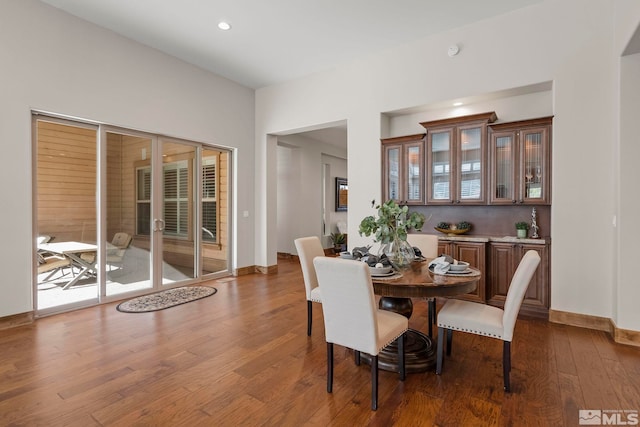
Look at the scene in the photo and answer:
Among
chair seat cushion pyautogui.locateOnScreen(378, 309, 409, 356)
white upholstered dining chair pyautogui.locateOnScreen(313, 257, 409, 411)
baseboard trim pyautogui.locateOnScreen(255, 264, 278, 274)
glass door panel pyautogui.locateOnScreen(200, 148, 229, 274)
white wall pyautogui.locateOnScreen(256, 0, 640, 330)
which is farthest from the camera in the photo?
baseboard trim pyautogui.locateOnScreen(255, 264, 278, 274)

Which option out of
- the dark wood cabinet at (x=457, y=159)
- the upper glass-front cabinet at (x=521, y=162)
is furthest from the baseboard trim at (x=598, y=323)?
the dark wood cabinet at (x=457, y=159)

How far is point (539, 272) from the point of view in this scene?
362cm

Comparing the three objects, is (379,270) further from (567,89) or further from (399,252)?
(567,89)

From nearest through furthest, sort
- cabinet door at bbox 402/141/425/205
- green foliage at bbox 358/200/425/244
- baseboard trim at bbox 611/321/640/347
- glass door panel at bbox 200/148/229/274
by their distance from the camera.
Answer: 1. green foliage at bbox 358/200/425/244
2. baseboard trim at bbox 611/321/640/347
3. cabinet door at bbox 402/141/425/205
4. glass door panel at bbox 200/148/229/274

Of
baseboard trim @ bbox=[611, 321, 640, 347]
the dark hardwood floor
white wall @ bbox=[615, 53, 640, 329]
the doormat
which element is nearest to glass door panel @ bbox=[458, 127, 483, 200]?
white wall @ bbox=[615, 53, 640, 329]

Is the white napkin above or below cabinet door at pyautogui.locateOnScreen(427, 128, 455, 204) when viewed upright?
below

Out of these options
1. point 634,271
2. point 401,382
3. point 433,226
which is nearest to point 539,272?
point 634,271

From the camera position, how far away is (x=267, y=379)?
92.7 inches

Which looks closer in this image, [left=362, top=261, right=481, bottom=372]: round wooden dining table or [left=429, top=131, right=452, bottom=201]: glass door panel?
[left=362, top=261, right=481, bottom=372]: round wooden dining table

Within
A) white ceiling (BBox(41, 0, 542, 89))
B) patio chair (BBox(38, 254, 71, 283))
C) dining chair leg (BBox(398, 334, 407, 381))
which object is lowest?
dining chair leg (BBox(398, 334, 407, 381))

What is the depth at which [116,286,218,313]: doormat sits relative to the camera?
4.01 metres

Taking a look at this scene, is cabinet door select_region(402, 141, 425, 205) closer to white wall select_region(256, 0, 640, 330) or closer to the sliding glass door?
white wall select_region(256, 0, 640, 330)

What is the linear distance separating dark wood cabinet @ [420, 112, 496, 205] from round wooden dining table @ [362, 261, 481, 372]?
1672 millimetres

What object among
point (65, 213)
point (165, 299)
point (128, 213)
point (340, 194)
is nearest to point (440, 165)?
point (165, 299)
